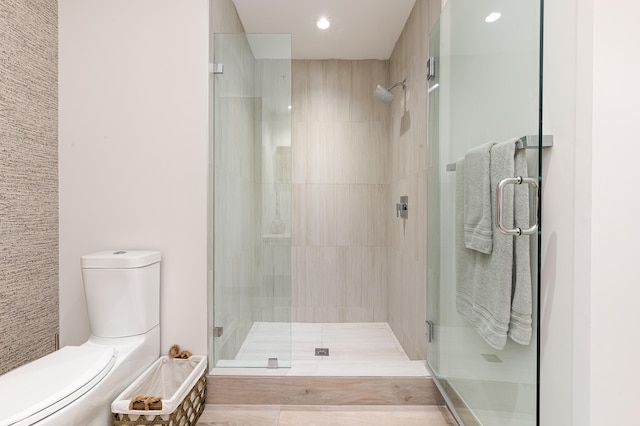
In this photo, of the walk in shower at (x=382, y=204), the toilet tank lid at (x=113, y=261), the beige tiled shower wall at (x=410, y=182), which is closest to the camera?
the walk in shower at (x=382, y=204)

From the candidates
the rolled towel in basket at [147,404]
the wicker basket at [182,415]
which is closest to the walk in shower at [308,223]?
the wicker basket at [182,415]

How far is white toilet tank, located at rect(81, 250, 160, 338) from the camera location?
178 centimetres

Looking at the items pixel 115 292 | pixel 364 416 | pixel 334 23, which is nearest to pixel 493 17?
pixel 334 23

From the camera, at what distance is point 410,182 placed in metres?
2.66

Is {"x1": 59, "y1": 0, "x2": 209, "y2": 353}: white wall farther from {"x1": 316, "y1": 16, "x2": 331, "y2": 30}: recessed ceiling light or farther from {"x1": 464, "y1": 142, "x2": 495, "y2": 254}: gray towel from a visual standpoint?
{"x1": 464, "y1": 142, "x2": 495, "y2": 254}: gray towel

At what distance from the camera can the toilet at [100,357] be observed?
1.16 meters

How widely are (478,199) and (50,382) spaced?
159 centimetres

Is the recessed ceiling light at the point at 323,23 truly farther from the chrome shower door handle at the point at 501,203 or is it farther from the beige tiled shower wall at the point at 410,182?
the chrome shower door handle at the point at 501,203

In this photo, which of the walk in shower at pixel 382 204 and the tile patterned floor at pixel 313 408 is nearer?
the walk in shower at pixel 382 204

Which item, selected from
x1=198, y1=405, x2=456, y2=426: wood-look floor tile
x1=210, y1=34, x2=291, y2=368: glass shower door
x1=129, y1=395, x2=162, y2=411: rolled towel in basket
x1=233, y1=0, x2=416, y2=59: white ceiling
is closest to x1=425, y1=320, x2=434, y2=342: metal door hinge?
x1=198, y1=405, x2=456, y2=426: wood-look floor tile

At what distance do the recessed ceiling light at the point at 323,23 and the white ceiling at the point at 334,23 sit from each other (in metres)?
0.03

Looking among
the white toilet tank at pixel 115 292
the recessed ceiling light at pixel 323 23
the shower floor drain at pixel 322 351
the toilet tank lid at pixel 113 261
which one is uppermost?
the recessed ceiling light at pixel 323 23

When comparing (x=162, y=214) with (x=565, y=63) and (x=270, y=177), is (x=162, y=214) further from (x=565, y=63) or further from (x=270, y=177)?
(x=565, y=63)

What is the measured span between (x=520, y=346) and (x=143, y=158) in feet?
6.25
